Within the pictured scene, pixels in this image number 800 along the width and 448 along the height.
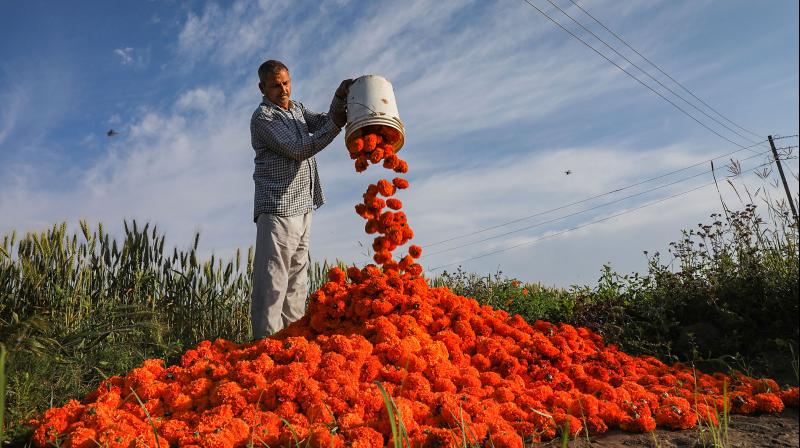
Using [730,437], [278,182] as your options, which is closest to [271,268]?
[278,182]

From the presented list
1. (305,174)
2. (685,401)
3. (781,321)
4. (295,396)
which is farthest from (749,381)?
(305,174)

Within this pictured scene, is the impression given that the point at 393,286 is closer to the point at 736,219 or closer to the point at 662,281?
the point at 662,281

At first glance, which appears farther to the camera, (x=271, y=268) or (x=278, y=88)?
(x=278, y=88)

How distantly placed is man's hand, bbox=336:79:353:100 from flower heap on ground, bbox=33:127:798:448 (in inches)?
21.1

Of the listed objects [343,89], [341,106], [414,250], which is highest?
[343,89]

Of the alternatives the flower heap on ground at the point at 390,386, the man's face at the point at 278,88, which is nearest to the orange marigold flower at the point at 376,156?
the flower heap on ground at the point at 390,386

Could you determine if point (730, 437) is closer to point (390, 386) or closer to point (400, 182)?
point (390, 386)

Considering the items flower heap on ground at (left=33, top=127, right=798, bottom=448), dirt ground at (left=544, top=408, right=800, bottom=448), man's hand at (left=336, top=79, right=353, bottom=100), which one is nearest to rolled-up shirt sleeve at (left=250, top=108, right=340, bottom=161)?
man's hand at (left=336, top=79, right=353, bottom=100)

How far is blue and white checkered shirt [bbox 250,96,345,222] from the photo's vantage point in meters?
4.73

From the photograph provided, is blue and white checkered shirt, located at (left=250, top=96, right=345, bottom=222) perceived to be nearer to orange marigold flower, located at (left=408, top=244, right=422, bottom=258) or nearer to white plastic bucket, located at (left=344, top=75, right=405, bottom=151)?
white plastic bucket, located at (left=344, top=75, right=405, bottom=151)

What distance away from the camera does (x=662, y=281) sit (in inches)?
223

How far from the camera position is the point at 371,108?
4301mm

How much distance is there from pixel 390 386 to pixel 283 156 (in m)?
2.50

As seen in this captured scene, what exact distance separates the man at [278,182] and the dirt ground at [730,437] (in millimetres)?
2761
